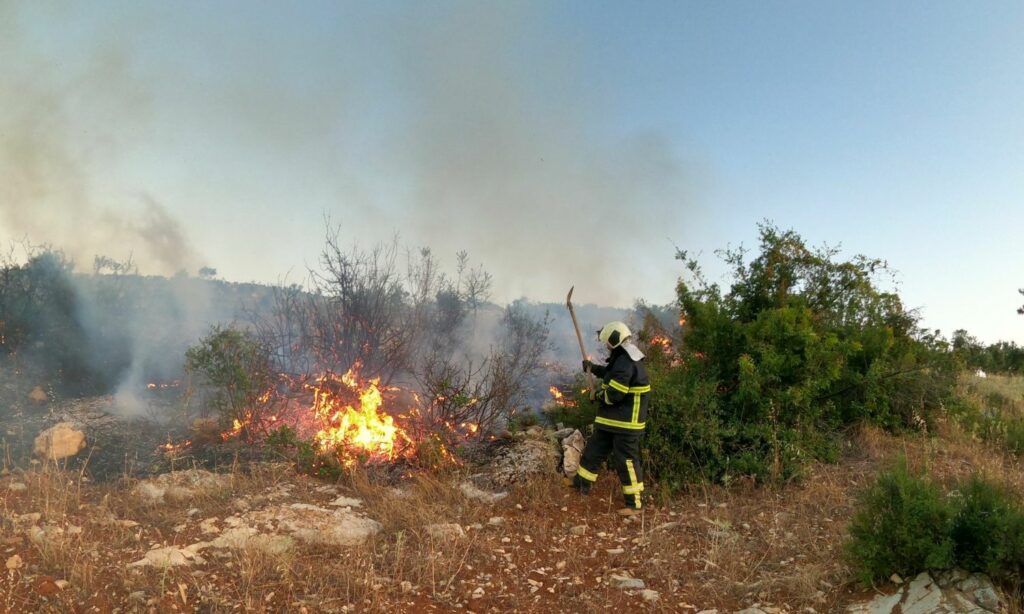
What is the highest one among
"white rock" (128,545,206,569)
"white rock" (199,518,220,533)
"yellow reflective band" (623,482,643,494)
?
"yellow reflective band" (623,482,643,494)

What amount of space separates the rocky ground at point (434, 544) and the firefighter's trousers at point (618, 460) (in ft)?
0.79

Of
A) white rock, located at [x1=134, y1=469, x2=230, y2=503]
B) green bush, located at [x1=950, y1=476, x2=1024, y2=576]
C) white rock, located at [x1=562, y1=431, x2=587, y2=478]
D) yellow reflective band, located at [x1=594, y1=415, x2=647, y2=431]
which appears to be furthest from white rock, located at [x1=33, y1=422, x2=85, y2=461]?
→ green bush, located at [x1=950, y1=476, x2=1024, y2=576]

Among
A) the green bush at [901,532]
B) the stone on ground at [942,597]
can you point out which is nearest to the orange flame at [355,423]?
the green bush at [901,532]

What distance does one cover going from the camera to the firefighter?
6625 millimetres

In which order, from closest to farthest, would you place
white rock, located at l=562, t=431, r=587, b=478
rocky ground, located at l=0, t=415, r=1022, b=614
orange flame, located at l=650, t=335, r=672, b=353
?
rocky ground, located at l=0, t=415, r=1022, b=614, white rock, located at l=562, t=431, r=587, b=478, orange flame, located at l=650, t=335, r=672, b=353

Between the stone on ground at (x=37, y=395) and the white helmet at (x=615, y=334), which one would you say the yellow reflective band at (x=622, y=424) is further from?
the stone on ground at (x=37, y=395)

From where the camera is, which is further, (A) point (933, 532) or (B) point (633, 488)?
(B) point (633, 488)

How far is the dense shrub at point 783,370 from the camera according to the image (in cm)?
719

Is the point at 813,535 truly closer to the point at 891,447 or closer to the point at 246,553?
the point at 891,447

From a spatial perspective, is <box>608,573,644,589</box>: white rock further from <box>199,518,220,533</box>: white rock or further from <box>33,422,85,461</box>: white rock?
<box>33,422,85,461</box>: white rock

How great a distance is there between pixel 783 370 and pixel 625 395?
8.48 feet

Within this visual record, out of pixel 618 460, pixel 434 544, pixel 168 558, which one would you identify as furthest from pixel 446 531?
pixel 168 558

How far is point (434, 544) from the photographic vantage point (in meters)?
5.35

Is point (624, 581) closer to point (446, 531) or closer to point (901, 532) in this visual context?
point (446, 531)
